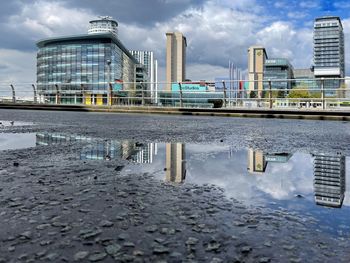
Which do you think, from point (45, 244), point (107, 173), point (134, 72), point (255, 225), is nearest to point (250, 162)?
point (107, 173)

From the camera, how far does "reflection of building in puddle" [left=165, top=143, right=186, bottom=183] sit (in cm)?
359

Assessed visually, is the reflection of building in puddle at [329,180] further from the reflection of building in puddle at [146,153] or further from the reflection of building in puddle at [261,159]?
the reflection of building in puddle at [146,153]

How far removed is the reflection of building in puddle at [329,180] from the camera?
2.85 metres

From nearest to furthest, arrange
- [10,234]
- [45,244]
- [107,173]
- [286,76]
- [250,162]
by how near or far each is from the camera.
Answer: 1. [45,244]
2. [10,234]
3. [107,173]
4. [250,162]
5. [286,76]

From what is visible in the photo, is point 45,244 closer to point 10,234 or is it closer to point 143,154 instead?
point 10,234

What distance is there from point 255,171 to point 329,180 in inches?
31.2

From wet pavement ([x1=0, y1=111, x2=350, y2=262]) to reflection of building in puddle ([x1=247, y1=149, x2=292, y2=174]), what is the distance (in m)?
0.01

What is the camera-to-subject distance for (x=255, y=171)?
3.94 m

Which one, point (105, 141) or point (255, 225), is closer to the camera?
point (255, 225)

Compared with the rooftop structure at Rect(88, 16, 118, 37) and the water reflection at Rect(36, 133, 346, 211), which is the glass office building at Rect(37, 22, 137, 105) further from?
the water reflection at Rect(36, 133, 346, 211)

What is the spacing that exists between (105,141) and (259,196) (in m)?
4.19

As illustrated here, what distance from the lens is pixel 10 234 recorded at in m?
1.99

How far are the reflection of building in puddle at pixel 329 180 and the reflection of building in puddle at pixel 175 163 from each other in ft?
4.37

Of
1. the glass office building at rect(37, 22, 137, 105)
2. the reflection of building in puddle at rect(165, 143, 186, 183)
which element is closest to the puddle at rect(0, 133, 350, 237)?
the reflection of building in puddle at rect(165, 143, 186, 183)
